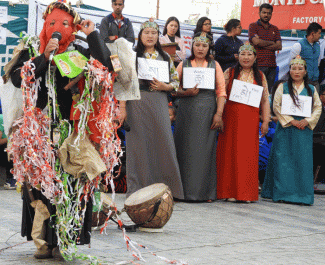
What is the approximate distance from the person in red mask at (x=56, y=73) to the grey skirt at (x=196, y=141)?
3.58 meters

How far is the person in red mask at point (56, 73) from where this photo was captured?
4020 millimetres

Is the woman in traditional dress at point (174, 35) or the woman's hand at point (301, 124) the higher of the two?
the woman in traditional dress at point (174, 35)

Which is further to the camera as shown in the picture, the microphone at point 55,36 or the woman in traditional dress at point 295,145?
the woman in traditional dress at point 295,145

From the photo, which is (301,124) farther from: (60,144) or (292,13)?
(292,13)

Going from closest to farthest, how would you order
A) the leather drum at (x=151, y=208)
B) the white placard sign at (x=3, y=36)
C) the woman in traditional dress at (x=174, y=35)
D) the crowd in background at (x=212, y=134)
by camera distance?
the leather drum at (x=151, y=208)
the crowd in background at (x=212, y=134)
the woman in traditional dress at (x=174, y=35)
the white placard sign at (x=3, y=36)

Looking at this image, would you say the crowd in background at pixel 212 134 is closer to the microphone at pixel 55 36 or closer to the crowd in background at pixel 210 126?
the crowd in background at pixel 210 126

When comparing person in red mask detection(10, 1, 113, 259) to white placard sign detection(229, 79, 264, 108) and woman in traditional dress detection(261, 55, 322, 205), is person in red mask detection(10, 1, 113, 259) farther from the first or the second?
woman in traditional dress detection(261, 55, 322, 205)

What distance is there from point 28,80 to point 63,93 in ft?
0.98

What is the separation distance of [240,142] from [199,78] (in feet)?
3.41

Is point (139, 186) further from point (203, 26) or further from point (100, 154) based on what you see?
point (203, 26)

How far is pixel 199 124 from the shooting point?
766 cm

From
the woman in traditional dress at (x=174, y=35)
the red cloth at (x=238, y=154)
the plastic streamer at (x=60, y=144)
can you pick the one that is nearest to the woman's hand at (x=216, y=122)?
the red cloth at (x=238, y=154)

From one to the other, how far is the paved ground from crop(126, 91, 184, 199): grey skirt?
0.43 m

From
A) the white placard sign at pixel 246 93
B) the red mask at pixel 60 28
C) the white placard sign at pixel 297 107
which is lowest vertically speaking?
the white placard sign at pixel 297 107
